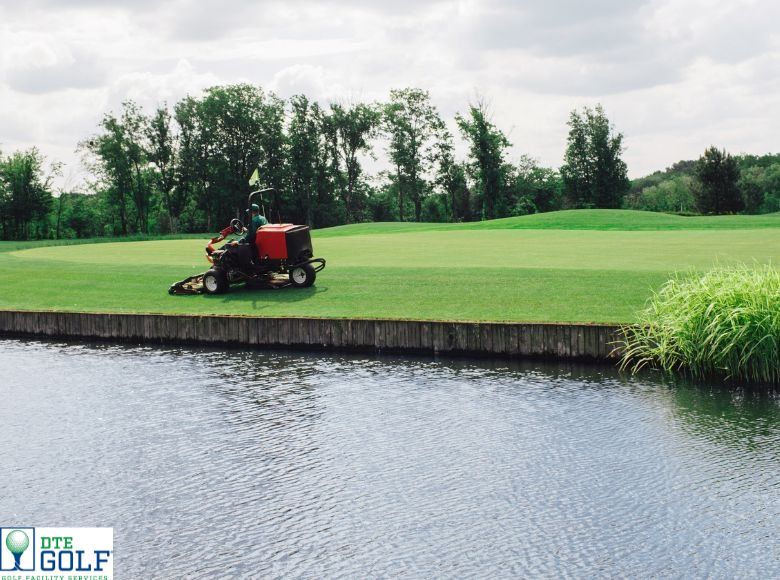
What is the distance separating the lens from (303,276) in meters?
20.0

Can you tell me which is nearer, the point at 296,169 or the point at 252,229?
the point at 252,229

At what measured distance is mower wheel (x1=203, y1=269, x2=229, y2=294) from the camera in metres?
19.7

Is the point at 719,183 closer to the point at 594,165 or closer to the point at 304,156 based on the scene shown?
the point at 594,165

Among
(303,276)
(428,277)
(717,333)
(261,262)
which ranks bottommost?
(717,333)

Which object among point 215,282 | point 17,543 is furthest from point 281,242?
point 17,543

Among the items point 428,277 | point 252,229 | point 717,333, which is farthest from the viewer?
point 428,277

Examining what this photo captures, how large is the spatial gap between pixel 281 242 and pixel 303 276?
3.97 feet

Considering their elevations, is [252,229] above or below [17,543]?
above

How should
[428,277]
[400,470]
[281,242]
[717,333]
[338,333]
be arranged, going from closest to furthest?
1. [400,470]
2. [717,333]
3. [338,333]
4. [281,242]
5. [428,277]

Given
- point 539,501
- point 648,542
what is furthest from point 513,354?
point 648,542

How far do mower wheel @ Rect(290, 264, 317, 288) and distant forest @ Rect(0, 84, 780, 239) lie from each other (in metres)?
49.5

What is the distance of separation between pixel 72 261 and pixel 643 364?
18.5m

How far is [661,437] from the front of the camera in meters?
10.8

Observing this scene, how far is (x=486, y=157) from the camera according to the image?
67938 millimetres
